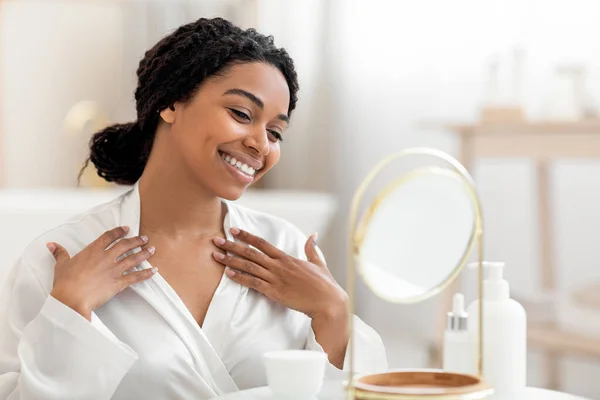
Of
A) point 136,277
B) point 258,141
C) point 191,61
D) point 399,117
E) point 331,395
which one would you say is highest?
point 399,117

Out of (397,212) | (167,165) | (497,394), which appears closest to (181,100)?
(167,165)

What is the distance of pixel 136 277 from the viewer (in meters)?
1.43

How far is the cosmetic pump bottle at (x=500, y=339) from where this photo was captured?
4.08 feet

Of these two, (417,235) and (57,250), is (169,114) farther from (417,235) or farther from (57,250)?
(417,235)

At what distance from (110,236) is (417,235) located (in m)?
0.52

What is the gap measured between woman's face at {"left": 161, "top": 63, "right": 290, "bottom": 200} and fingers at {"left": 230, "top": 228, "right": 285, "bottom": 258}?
3.5 inches

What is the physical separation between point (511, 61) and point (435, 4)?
20.6 inches

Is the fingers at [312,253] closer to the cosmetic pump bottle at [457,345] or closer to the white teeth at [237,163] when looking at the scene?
the white teeth at [237,163]

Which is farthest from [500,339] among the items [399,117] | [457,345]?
[399,117]

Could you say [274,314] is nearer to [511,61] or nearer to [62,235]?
[62,235]

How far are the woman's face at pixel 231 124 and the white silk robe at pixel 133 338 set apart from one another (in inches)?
4.9

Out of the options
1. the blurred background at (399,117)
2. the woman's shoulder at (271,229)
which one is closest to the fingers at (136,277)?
the woman's shoulder at (271,229)

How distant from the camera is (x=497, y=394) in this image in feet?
4.11

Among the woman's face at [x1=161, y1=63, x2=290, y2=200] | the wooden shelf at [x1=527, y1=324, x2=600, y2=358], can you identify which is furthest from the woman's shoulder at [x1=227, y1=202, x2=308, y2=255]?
the wooden shelf at [x1=527, y1=324, x2=600, y2=358]
